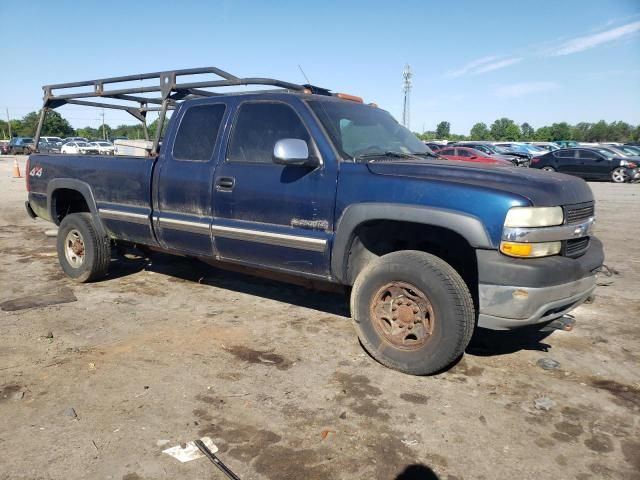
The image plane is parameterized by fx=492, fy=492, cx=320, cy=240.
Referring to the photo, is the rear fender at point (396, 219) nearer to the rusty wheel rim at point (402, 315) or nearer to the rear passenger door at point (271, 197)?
the rear passenger door at point (271, 197)

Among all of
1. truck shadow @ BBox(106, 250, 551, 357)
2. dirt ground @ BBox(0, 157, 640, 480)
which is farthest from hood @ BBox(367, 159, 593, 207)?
dirt ground @ BBox(0, 157, 640, 480)

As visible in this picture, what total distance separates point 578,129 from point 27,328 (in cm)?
13080

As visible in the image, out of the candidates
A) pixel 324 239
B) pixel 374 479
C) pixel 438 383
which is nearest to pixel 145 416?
pixel 374 479

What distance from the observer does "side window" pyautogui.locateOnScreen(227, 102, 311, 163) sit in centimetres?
392

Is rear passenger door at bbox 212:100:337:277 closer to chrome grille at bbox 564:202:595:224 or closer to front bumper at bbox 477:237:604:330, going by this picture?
front bumper at bbox 477:237:604:330

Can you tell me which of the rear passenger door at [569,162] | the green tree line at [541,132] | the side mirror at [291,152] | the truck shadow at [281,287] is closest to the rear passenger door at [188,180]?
Result: the truck shadow at [281,287]

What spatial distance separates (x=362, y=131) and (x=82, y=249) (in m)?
3.53

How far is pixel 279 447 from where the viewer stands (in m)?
2.60

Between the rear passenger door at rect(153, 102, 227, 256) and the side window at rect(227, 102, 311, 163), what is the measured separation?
0.68 ft

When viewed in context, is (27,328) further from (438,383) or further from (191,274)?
(438,383)

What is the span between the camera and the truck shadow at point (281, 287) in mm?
4059

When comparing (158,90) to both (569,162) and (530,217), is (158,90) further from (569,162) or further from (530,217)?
(569,162)

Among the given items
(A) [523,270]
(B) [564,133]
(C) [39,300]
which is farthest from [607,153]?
(B) [564,133]

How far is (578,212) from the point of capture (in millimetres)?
3363
